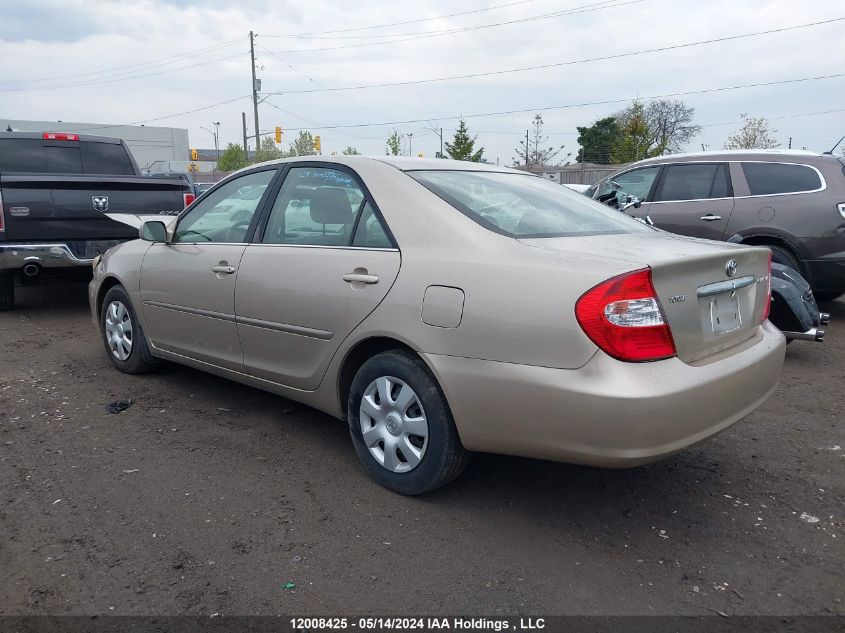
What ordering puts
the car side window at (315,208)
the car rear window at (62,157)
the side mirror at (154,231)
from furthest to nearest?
the car rear window at (62,157) < the side mirror at (154,231) < the car side window at (315,208)

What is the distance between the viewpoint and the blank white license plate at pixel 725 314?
Result: 2.98m

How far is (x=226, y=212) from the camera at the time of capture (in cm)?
439

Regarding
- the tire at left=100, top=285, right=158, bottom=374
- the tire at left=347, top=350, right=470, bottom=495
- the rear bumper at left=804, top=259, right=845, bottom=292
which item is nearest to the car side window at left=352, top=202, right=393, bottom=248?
the tire at left=347, top=350, right=470, bottom=495

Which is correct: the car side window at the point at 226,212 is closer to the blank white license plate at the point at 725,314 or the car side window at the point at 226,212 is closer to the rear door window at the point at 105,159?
the blank white license plate at the point at 725,314

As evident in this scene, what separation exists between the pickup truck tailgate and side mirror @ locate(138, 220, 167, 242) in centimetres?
314

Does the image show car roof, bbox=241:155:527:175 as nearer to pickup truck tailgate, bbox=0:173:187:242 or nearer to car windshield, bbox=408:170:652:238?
car windshield, bbox=408:170:652:238

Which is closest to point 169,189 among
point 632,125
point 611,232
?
point 611,232

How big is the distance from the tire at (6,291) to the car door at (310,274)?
5164 mm

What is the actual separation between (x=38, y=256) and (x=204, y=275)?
3763 millimetres

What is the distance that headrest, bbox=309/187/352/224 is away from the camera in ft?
12.0

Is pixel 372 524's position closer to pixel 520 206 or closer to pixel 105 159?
pixel 520 206

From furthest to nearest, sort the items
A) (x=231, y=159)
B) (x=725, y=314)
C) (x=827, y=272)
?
(x=231, y=159) → (x=827, y=272) → (x=725, y=314)

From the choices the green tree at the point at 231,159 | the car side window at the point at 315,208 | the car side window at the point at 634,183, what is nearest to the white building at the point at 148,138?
the green tree at the point at 231,159

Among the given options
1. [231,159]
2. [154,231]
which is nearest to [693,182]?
[154,231]
